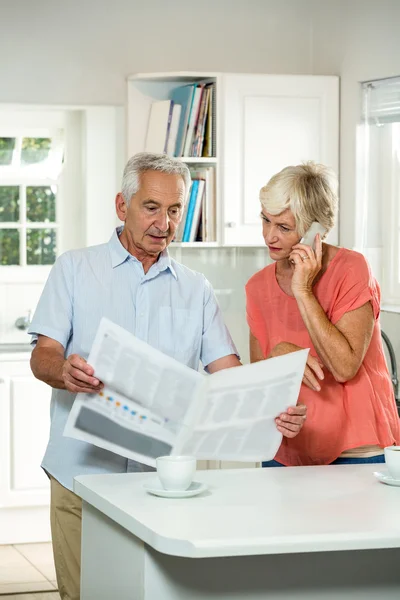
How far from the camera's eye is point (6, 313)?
5.44 metres

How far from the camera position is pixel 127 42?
15.9ft

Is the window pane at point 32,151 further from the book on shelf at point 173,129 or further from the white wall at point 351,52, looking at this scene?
the white wall at point 351,52

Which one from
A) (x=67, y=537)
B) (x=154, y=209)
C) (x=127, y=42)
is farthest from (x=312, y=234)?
(x=127, y=42)

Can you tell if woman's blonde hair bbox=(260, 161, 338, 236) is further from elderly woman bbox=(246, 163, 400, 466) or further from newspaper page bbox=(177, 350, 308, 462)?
newspaper page bbox=(177, 350, 308, 462)

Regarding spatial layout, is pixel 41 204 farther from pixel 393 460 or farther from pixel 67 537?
pixel 393 460

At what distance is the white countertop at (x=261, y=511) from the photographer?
1.80 metres

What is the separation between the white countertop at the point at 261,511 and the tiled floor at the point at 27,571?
81.2 inches

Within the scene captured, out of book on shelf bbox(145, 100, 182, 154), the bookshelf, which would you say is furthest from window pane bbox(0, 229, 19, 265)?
book on shelf bbox(145, 100, 182, 154)

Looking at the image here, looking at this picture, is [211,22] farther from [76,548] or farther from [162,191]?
[76,548]

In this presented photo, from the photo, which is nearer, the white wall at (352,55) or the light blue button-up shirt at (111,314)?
the light blue button-up shirt at (111,314)

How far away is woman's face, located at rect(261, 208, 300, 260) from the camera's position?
2.61m

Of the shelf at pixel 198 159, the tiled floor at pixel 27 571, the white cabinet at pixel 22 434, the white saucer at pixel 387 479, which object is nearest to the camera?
the white saucer at pixel 387 479

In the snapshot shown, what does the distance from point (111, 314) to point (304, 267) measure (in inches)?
20.6

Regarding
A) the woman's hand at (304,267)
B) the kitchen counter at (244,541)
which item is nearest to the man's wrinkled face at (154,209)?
the woman's hand at (304,267)
